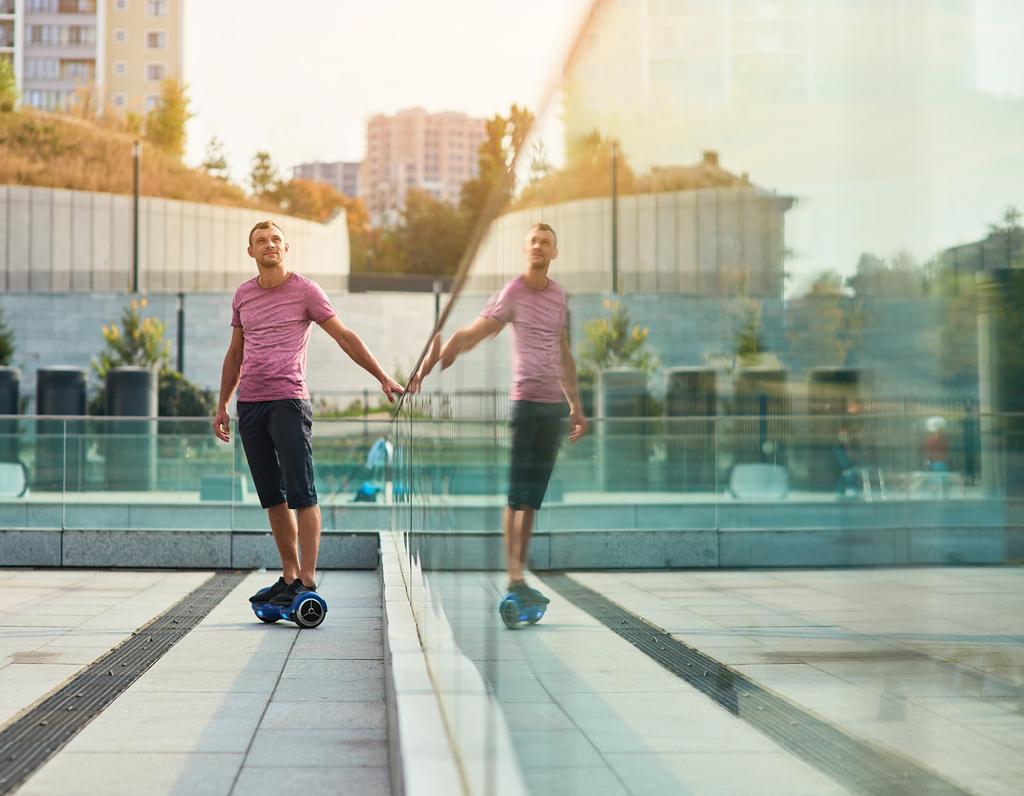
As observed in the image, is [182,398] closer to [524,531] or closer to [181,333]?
[181,333]

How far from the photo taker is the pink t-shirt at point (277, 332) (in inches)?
235

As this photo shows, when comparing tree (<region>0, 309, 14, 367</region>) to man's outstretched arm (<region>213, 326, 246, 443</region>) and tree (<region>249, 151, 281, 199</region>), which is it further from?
tree (<region>249, 151, 281, 199</region>)

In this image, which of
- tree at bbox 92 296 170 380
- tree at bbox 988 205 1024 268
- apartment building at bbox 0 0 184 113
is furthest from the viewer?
apartment building at bbox 0 0 184 113

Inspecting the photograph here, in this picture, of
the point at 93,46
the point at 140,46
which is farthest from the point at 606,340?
the point at 140,46

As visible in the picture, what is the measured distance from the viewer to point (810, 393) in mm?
1130

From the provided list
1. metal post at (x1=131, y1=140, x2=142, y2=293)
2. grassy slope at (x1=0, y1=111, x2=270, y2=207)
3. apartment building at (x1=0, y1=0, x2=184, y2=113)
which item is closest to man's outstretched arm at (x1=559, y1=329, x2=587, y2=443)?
metal post at (x1=131, y1=140, x2=142, y2=293)

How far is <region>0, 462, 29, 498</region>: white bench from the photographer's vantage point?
34.0 feet

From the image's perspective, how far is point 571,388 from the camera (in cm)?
178

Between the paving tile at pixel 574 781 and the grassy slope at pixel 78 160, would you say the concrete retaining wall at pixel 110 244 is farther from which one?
the paving tile at pixel 574 781

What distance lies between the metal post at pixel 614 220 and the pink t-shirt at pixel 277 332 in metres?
4.40

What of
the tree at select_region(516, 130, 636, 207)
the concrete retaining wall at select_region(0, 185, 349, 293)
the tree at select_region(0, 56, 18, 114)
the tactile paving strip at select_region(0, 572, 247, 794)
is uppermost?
the tree at select_region(0, 56, 18, 114)

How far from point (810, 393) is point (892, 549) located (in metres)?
0.17

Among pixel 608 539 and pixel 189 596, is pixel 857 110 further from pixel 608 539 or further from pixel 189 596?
pixel 189 596

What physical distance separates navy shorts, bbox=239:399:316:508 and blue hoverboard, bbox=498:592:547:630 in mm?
4010
